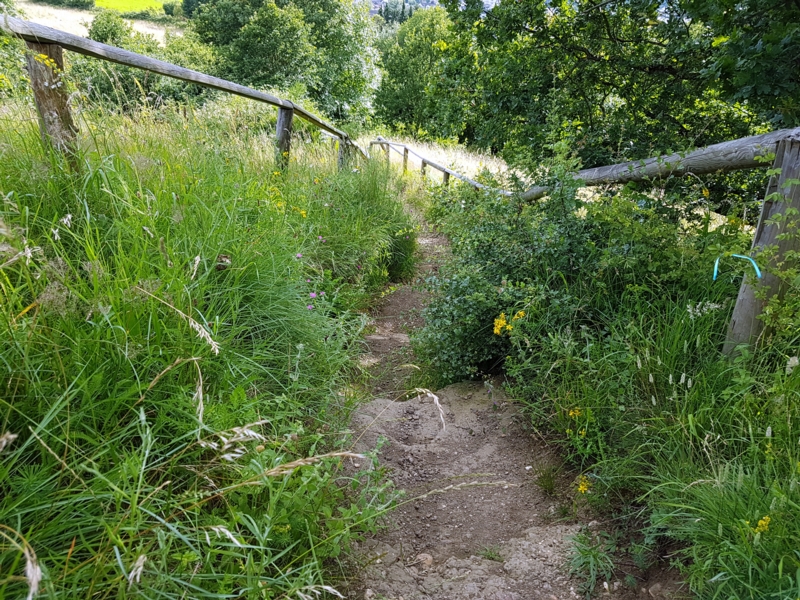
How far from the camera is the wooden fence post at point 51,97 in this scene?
2572 millimetres

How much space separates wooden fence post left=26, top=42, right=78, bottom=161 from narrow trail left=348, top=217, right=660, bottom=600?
2152 mm

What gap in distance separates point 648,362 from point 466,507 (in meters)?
1.09

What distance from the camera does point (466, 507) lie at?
2.40 meters

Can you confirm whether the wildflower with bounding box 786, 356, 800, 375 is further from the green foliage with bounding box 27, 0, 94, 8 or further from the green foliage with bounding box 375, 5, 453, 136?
the green foliage with bounding box 27, 0, 94, 8

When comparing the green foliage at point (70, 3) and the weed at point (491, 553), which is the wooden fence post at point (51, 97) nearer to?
the weed at point (491, 553)

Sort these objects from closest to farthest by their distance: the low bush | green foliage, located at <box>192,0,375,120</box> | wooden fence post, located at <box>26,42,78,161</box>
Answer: the low bush → wooden fence post, located at <box>26,42,78,161</box> → green foliage, located at <box>192,0,375,120</box>

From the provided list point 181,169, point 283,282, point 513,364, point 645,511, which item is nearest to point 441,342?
point 513,364

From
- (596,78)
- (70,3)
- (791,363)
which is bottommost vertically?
(791,363)

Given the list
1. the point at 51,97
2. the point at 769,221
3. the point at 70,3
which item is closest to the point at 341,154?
the point at 51,97

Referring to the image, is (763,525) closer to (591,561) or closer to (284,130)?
(591,561)

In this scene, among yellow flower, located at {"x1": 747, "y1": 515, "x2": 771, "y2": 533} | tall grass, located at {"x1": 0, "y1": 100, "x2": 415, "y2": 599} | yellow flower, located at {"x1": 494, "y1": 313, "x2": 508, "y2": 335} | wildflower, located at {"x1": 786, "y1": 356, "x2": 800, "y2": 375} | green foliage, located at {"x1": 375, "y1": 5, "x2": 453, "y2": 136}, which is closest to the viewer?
tall grass, located at {"x1": 0, "y1": 100, "x2": 415, "y2": 599}

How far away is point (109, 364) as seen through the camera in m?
1.62

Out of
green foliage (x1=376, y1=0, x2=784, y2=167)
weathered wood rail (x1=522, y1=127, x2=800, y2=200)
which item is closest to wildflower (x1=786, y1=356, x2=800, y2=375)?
weathered wood rail (x1=522, y1=127, x2=800, y2=200)

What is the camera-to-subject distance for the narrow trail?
1.86m
